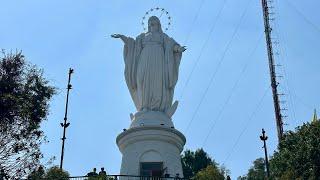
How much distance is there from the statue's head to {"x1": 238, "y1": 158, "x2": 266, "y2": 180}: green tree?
14.6m

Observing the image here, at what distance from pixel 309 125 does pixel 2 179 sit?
11.5 m

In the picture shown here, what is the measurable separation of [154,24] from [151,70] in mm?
2417

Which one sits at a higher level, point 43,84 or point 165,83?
point 165,83

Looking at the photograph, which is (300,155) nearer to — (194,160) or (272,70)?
(272,70)

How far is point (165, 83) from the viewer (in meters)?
27.8

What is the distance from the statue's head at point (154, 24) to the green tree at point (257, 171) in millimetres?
14636

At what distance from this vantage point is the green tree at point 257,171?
134 ft

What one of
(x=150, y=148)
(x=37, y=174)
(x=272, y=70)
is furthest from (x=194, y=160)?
(x=37, y=174)

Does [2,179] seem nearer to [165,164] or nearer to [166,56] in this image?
[165,164]

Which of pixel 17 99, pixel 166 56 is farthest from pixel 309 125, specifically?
pixel 17 99

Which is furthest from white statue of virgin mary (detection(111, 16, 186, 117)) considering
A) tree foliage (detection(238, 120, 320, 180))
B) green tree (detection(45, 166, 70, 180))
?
green tree (detection(45, 166, 70, 180))

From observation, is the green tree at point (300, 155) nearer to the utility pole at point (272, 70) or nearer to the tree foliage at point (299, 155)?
the tree foliage at point (299, 155)

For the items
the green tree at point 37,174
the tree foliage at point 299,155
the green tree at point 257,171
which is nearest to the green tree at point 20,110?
the green tree at point 37,174

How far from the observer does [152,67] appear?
27.8 metres
